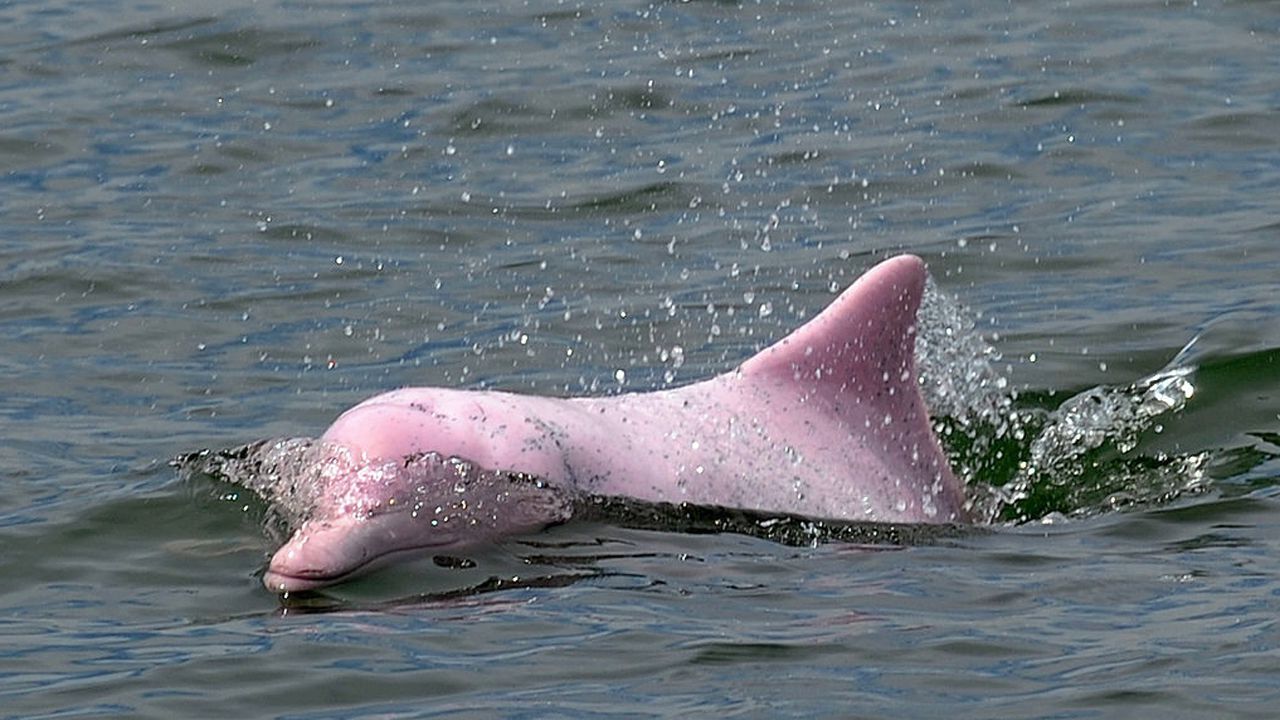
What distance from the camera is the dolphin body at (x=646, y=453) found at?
7422 mm

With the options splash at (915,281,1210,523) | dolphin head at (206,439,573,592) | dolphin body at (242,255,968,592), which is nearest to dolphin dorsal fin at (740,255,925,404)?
dolphin body at (242,255,968,592)

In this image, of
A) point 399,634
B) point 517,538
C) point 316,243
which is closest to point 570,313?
point 316,243

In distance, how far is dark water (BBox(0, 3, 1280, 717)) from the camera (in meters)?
6.71

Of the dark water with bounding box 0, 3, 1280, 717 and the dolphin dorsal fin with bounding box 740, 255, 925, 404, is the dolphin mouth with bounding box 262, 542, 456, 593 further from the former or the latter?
the dolphin dorsal fin with bounding box 740, 255, 925, 404

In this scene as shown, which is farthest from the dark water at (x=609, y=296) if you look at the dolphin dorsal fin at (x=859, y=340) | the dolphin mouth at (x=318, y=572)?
the dolphin dorsal fin at (x=859, y=340)

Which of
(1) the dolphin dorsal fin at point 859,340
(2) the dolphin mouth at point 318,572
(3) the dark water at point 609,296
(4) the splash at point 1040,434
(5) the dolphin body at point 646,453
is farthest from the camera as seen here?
(4) the splash at point 1040,434

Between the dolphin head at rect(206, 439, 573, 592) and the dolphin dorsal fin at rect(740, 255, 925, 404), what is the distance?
3.35 ft

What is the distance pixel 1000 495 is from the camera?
29.1 ft

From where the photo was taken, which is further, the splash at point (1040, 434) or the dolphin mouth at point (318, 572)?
the splash at point (1040, 434)

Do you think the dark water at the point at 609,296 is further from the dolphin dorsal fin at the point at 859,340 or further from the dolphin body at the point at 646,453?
the dolphin dorsal fin at the point at 859,340

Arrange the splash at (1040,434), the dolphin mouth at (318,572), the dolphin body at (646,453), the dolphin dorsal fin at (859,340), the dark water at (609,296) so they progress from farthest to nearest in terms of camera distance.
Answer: the splash at (1040,434) < the dolphin dorsal fin at (859,340) < the dolphin body at (646,453) < the dolphin mouth at (318,572) < the dark water at (609,296)

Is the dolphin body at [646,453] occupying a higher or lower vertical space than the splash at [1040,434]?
higher

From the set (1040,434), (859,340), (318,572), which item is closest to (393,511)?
(318,572)

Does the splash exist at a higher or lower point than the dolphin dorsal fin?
lower
